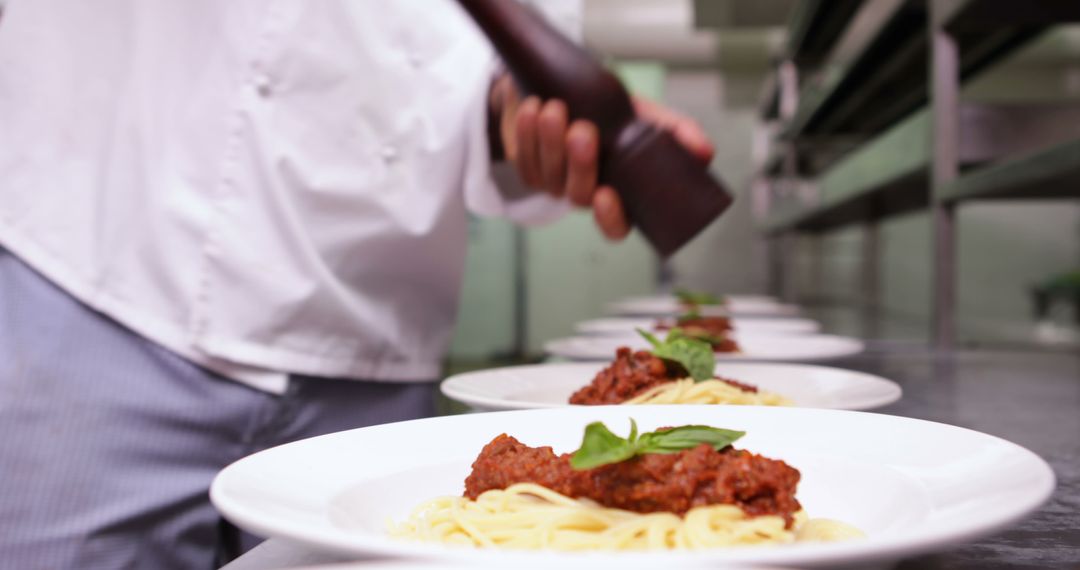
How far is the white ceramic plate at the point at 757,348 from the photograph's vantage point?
4.46ft

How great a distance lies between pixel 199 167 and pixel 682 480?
1.13 metres

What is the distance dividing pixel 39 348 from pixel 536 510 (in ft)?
3.49

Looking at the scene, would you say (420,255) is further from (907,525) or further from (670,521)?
(907,525)

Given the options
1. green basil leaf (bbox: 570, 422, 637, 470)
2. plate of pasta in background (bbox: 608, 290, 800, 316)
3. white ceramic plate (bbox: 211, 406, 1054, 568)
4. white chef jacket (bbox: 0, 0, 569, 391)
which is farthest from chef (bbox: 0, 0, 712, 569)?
plate of pasta in background (bbox: 608, 290, 800, 316)

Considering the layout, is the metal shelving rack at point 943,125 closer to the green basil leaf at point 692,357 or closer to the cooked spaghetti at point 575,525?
the green basil leaf at point 692,357

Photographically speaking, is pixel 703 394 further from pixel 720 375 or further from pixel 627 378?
pixel 720 375

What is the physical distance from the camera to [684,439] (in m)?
0.59

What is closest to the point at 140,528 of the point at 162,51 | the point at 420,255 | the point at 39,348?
the point at 39,348

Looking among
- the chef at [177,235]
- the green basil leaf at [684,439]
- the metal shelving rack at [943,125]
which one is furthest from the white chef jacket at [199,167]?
the metal shelving rack at [943,125]

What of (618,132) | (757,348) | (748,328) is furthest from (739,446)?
(748,328)

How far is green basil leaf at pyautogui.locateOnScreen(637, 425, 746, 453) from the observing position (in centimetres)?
59

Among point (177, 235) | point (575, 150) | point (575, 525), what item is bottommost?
point (575, 525)

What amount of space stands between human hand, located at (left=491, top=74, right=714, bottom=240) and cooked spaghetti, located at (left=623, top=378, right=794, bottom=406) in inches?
12.1

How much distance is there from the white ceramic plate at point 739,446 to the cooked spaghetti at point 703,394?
25cm
